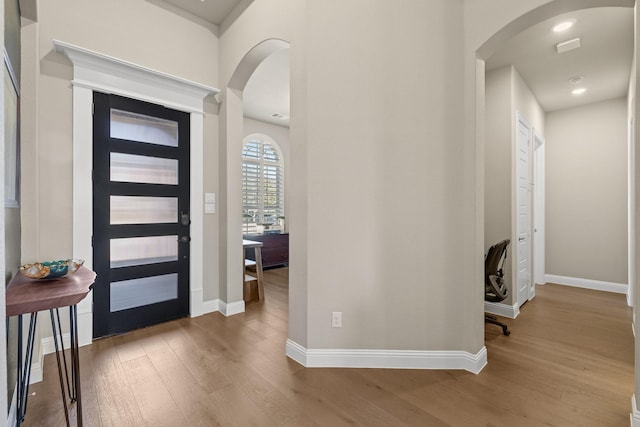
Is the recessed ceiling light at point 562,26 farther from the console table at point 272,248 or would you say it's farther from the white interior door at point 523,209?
the console table at point 272,248

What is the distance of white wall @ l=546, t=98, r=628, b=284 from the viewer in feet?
14.8

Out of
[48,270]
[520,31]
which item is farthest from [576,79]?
[48,270]

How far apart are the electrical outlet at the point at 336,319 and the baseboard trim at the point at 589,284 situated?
4740 millimetres

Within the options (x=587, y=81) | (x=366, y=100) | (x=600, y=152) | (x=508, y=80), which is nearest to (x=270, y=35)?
(x=366, y=100)

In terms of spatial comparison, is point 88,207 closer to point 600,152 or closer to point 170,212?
point 170,212

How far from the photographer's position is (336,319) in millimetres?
2338

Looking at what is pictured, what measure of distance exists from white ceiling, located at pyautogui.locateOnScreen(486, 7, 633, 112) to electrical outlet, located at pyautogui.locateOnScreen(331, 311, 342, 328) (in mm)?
3266

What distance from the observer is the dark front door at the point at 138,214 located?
277cm

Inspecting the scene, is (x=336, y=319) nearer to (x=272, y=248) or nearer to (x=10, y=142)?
(x=10, y=142)

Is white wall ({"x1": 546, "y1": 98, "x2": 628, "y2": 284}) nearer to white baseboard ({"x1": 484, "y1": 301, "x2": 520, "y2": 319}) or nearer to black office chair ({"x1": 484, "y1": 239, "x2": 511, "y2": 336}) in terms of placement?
white baseboard ({"x1": 484, "y1": 301, "x2": 520, "y2": 319})

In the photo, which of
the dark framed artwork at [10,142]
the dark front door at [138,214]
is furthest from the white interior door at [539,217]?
the dark framed artwork at [10,142]

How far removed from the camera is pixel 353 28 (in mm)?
2303

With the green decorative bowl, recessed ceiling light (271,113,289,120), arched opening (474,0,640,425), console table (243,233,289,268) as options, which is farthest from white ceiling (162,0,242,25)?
console table (243,233,289,268)

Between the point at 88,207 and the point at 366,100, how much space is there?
2.64 metres
